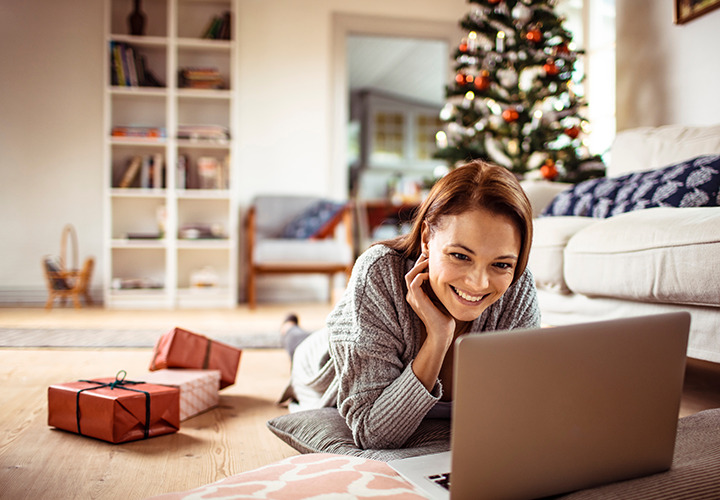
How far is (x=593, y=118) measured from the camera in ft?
13.5

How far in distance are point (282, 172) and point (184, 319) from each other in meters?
1.52

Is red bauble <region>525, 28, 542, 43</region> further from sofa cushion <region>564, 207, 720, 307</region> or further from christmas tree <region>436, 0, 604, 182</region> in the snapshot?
sofa cushion <region>564, 207, 720, 307</region>

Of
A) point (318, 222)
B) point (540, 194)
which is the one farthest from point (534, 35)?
point (318, 222)

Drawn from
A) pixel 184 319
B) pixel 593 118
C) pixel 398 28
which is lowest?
pixel 184 319

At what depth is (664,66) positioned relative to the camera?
3.13m

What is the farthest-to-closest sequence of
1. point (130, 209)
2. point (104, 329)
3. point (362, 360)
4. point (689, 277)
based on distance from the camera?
point (130, 209) < point (104, 329) < point (689, 277) < point (362, 360)

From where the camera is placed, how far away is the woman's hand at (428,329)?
103cm

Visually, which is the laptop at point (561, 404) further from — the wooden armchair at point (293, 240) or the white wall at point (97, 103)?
the wooden armchair at point (293, 240)

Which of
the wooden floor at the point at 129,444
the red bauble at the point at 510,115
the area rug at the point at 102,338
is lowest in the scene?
the area rug at the point at 102,338

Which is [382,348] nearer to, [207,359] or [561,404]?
[561,404]

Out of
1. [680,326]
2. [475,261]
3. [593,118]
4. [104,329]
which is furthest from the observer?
[593,118]

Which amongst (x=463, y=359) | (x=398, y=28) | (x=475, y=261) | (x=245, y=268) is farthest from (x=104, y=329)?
(x=398, y=28)

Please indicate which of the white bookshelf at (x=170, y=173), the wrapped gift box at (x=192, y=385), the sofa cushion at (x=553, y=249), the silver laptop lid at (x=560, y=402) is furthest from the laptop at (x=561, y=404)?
the white bookshelf at (x=170, y=173)

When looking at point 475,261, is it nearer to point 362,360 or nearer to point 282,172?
point 362,360
